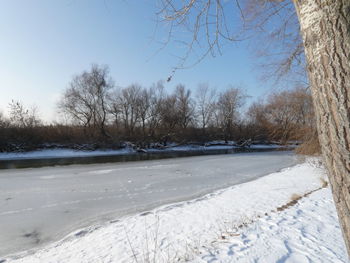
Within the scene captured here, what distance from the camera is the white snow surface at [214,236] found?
2.74 m

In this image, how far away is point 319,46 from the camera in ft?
2.61

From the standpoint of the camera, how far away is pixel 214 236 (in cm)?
362

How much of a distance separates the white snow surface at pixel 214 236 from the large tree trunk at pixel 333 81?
92.4 inches

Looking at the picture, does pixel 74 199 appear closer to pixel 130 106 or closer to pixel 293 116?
pixel 293 116

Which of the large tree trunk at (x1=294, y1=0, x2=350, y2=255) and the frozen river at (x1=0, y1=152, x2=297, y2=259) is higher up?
the large tree trunk at (x1=294, y1=0, x2=350, y2=255)

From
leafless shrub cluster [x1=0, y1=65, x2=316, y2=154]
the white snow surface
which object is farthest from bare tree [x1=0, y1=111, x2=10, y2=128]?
the white snow surface

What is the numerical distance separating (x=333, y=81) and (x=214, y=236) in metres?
3.61

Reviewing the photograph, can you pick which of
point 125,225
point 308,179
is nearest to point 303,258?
point 125,225

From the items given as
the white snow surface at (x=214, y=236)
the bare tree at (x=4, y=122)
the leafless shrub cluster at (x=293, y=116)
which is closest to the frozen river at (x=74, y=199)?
the white snow surface at (x=214, y=236)

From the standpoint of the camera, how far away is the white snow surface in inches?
108

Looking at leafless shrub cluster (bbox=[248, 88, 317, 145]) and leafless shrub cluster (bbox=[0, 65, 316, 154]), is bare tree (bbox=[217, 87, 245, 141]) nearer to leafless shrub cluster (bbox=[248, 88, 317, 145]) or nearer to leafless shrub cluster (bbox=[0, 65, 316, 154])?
leafless shrub cluster (bbox=[0, 65, 316, 154])

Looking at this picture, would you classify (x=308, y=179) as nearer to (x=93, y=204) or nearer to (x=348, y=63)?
(x=93, y=204)

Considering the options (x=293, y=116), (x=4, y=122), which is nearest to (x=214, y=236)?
(x=293, y=116)

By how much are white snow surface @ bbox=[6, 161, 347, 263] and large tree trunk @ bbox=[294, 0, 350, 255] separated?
235 centimetres
